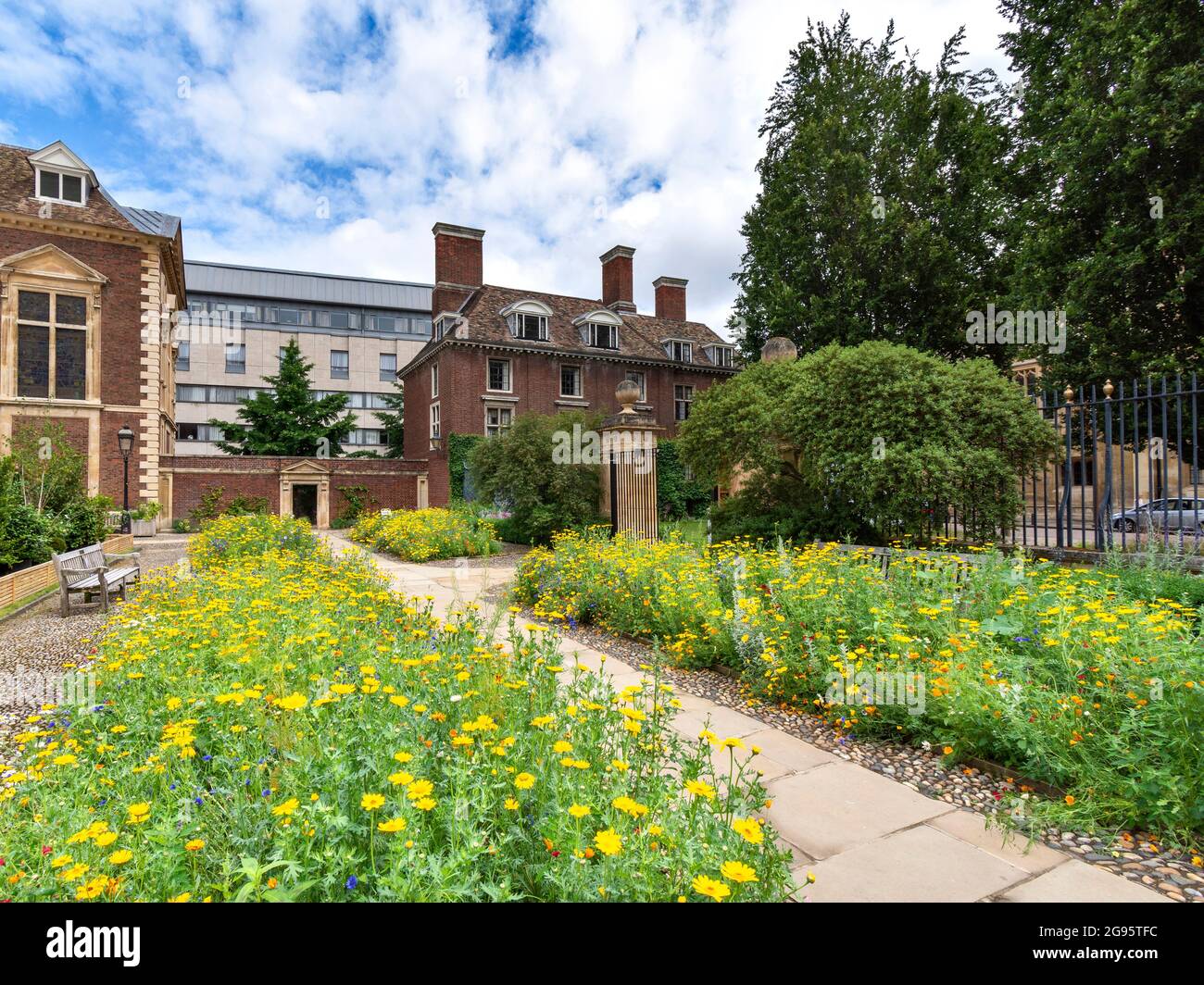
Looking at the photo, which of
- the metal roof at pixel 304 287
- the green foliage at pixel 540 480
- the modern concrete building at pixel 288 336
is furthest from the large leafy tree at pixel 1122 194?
the metal roof at pixel 304 287

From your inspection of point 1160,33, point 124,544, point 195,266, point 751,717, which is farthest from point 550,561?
point 195,266

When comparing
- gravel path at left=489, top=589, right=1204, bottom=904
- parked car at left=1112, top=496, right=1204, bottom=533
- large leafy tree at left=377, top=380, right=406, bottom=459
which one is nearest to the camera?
gravel path at left=489, top=589, right=1204, bottom=904

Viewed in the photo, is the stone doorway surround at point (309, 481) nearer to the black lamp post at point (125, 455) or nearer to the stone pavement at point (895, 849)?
the black lamp post at point (125, 455)

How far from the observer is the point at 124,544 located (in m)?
15.0

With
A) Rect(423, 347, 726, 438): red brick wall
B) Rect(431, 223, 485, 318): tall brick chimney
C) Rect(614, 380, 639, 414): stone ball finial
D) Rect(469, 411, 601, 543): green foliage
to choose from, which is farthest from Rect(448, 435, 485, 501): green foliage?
Rect(614, 380, 639, 414): stone ball finial

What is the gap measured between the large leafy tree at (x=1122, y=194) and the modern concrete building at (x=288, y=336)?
1777 inches

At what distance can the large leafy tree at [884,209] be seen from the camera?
869 inches

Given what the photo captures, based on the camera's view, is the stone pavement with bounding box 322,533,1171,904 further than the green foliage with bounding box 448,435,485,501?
No

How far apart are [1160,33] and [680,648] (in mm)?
17094

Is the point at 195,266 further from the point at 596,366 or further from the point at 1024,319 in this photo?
the point at 1024,319

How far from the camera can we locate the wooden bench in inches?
334

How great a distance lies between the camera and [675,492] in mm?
30156

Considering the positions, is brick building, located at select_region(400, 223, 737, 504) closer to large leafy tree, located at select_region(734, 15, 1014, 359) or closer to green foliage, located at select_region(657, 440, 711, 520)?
green foliage, located at select_region(657, 440, 711, 520)

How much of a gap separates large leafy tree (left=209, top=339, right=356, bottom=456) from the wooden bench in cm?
2762
